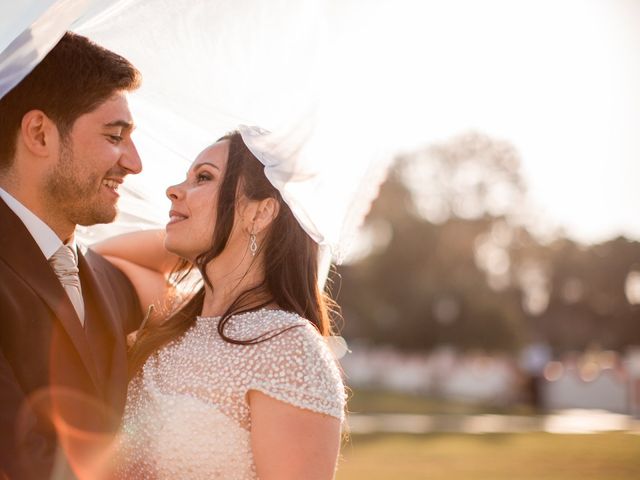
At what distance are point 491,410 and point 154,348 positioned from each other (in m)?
24.5

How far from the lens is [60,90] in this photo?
12.5 ft

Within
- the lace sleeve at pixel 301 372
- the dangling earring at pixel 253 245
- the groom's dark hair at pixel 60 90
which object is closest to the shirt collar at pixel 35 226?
the groom's dark hair at pixel 60 90

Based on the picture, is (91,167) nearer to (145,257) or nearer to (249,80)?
(249,80)

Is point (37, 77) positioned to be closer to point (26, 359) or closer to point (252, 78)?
point (252, 78)

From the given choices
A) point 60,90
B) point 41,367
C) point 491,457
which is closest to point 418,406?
point 491,457

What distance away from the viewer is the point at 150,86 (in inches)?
176

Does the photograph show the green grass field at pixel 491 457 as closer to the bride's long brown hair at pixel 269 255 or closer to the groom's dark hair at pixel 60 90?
the bride's long brown hair at pixel 269 255

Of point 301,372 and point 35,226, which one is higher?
point 35,226

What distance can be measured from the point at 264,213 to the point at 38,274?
1.06 metres

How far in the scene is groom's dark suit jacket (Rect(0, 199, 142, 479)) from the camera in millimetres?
3180

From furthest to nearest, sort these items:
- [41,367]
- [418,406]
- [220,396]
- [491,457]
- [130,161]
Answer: [418,406] → [491,457] → [130,161] → [220,396] → [41,367]

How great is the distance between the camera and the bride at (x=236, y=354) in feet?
11.6

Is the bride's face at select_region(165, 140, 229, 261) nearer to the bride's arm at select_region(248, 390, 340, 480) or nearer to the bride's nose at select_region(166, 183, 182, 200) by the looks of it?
the bride's nose at select_region(166, 183, 182, 200)

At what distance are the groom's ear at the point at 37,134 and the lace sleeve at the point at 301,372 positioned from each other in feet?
4.07
